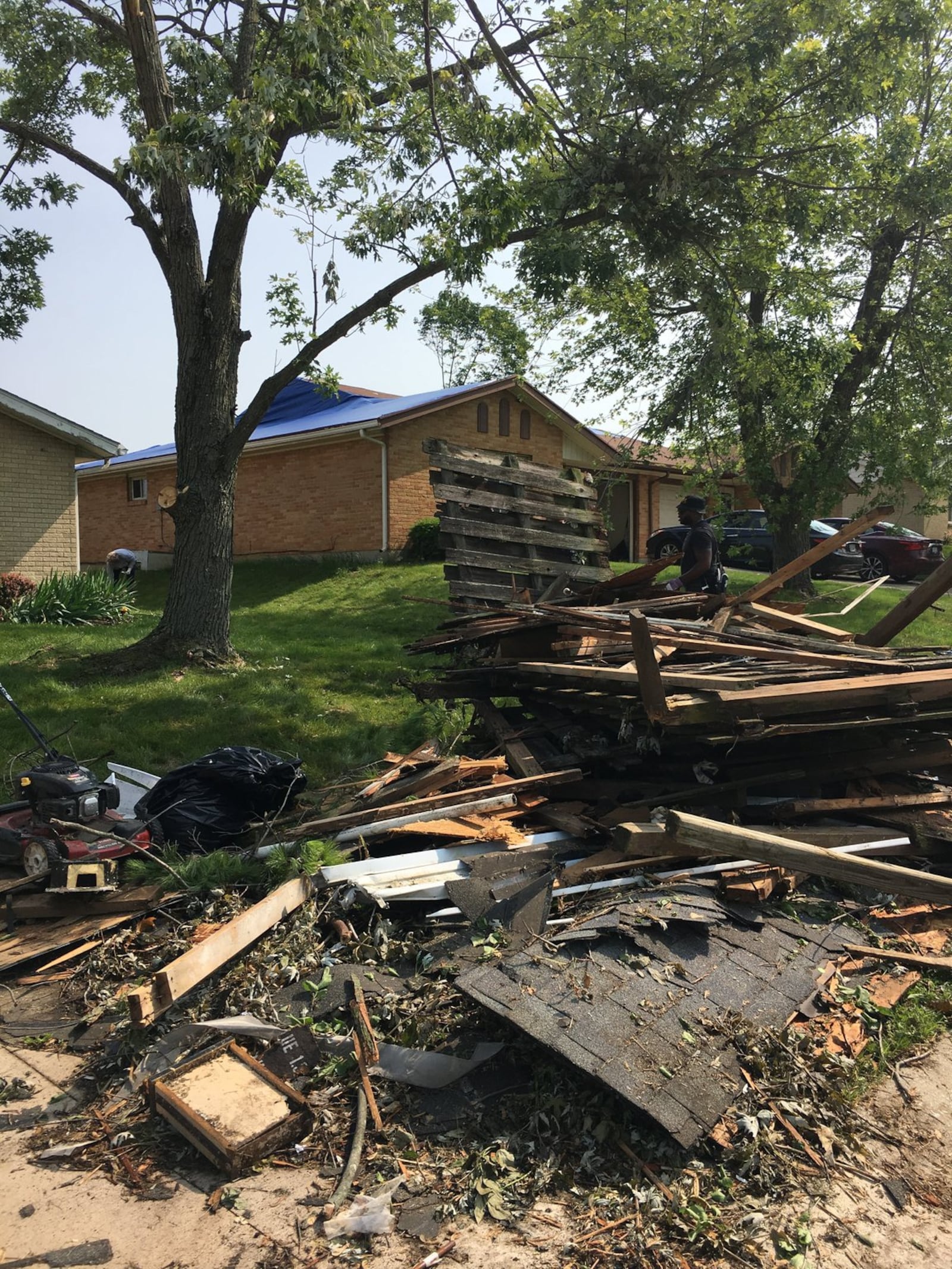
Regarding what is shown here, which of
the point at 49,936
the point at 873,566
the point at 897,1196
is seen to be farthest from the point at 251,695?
the point at 873,566

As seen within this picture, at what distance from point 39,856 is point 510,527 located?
6.23 meters

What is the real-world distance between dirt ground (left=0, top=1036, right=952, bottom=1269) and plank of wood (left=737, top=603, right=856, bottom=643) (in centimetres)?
446

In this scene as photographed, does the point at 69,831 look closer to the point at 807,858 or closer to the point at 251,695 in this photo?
the point at 807,858

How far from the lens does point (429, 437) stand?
20484mm

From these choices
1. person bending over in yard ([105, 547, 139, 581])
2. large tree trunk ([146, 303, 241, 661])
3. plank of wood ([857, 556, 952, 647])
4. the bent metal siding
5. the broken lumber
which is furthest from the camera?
the bent metal siding

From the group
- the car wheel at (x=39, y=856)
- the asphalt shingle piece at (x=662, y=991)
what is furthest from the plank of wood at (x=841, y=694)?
the car wheel at (x=39, y=856)

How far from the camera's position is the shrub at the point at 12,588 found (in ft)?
49.4

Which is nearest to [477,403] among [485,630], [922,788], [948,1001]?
[485,630]

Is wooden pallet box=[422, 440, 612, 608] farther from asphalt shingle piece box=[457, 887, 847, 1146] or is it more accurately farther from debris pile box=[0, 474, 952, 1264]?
asphalt shingle piece box=[457, 887, 847, 1146]

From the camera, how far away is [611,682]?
569cm

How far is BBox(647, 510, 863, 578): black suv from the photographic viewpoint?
22375 mm

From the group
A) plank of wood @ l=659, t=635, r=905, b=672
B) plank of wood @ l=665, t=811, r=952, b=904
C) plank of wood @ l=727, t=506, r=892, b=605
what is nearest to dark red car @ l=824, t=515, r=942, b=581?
plank of wood @ l=727, t=506, r=892, b=605

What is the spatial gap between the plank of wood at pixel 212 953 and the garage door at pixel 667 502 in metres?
25.9

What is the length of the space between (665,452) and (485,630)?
2388 centimetres
